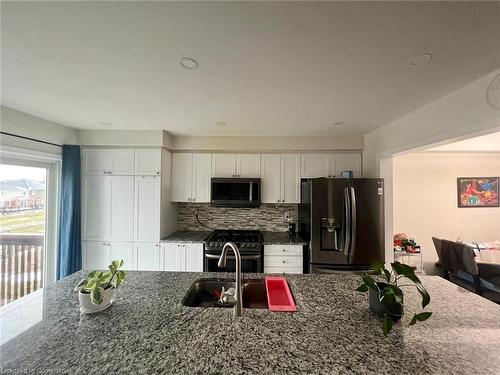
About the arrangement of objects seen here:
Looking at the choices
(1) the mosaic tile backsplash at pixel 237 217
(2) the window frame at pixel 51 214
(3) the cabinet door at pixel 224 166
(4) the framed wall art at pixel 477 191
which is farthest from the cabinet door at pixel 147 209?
(4) the framed wall art at pixel 477 191

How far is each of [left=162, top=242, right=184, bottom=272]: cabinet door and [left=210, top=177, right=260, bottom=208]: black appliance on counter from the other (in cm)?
79

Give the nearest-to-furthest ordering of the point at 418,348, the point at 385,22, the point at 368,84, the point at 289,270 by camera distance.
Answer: the point at 418,348 < the point at 385,22 < the point at 368,84 < the point at 289,270

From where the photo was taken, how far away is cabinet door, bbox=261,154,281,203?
10.3ft

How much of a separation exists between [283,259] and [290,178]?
1.22 metres

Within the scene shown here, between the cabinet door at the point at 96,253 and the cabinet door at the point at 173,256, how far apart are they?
826 millimetres

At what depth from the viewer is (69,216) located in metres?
2.65

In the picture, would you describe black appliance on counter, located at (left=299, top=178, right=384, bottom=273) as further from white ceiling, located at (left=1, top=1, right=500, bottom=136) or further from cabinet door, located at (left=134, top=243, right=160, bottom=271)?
cabinet door, located at (left=134, top=243, right=160, bottom=271)

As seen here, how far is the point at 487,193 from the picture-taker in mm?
3617

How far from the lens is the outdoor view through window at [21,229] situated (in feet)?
7.26

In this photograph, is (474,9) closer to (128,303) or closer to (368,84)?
(368,84)

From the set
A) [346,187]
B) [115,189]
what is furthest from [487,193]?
[115,189]

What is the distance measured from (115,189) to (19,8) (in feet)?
7.44

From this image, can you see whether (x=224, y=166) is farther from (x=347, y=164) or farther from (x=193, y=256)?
(x=347, y=164)

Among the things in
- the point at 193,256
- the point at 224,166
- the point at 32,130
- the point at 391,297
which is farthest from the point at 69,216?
the point at 391,297
